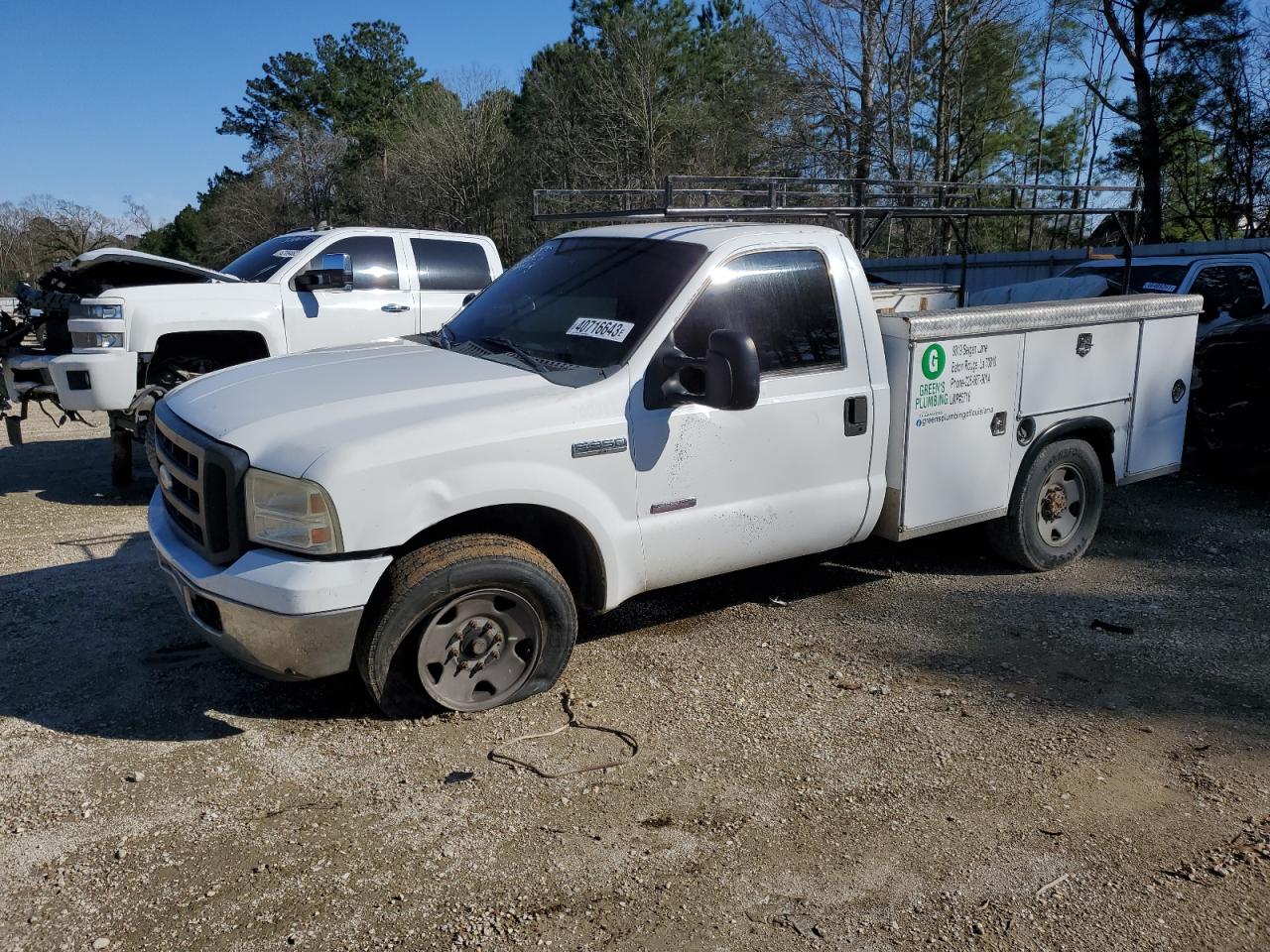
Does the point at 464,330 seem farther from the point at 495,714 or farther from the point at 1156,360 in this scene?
the point at 1156,360

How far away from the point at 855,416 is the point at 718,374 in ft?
3.53

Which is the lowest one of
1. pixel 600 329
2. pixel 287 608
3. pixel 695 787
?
pixel 695 787

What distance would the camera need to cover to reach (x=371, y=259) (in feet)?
29.3

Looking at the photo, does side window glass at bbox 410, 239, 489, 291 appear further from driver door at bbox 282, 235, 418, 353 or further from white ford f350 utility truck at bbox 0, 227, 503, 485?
driver door at bbox 282, 235, 418, 353

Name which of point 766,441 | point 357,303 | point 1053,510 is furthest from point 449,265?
point 1053,510

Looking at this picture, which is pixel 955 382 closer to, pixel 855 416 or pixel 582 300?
pixel 855 416

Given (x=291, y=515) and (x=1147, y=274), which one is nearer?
(x=291, y=515)

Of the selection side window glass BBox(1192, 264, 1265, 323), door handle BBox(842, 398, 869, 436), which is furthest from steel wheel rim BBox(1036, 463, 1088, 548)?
side window glass BBox(1192, 264, 1265, 323)

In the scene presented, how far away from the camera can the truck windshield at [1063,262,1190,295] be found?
10.4 meters

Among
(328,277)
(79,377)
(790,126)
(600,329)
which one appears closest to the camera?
(600,329)

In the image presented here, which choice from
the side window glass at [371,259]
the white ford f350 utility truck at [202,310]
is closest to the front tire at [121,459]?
the white ford f350 utility truck at [202,310]

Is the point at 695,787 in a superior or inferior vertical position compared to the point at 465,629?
inferior

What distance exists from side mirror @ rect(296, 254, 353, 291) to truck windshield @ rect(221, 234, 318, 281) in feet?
1.93

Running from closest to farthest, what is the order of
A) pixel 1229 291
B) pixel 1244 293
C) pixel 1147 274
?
1. pixel 1244 293
2. pixel 1229 291
3. pixel 1147 274
